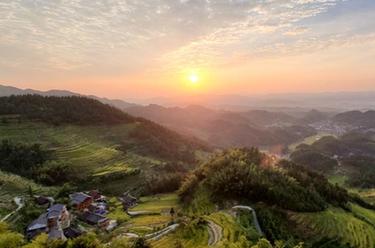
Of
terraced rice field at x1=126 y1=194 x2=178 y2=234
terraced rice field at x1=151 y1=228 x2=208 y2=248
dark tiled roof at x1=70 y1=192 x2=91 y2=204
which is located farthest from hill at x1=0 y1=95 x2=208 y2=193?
terraced rice field at x1=151 y1=228 x2=208 y2=248

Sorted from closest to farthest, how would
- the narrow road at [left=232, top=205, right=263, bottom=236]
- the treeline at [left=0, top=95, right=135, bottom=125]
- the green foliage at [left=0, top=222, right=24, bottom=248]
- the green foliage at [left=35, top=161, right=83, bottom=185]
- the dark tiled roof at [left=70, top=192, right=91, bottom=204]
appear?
the green foliage at [left=0, top=222, right=24, bottom=248], the narrow road at [left=232, top=205, right=263, bottom=236], the dark tiled roof at [left=70, top=192, right=91, bottom=204], the green foliage at [left=35, top=161, right=83, bottom=185], the treeline at [left=0, top=95, right=135, bottom=125]

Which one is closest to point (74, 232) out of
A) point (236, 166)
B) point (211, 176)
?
point (211, 176)

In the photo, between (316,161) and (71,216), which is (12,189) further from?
(316,161)

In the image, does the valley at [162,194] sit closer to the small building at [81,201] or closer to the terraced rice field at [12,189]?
the terraced rice field at [12,189]

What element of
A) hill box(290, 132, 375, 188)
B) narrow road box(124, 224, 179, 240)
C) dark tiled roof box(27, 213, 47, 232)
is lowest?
hill box(290, 132, 375, 188)

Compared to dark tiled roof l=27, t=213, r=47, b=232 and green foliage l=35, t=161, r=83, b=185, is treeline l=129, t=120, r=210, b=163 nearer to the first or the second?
green foliage l=35, t=161, r=83, b=185

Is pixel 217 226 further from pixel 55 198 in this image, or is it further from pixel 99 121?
pixel 99 121
